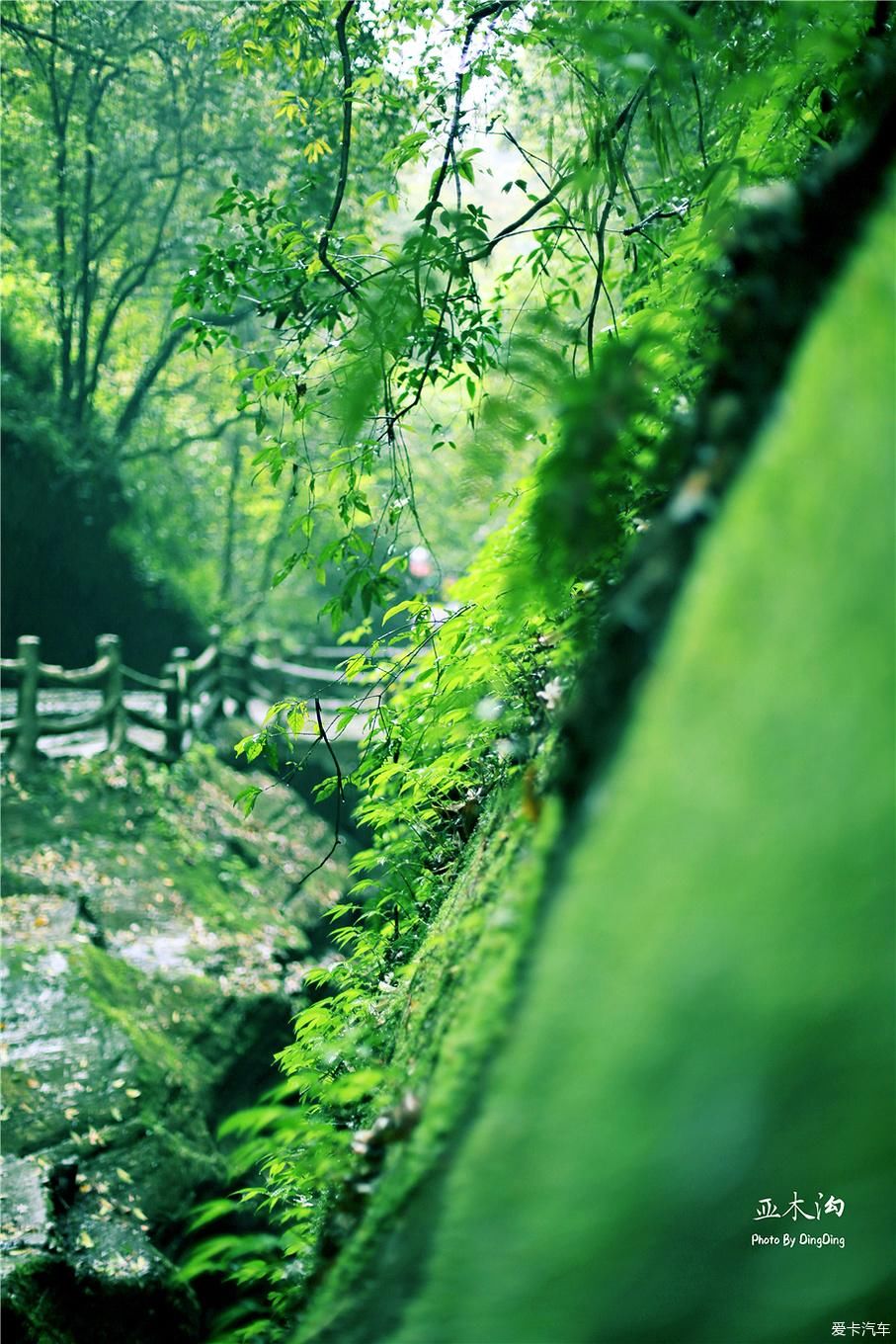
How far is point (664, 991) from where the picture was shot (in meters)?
0.78

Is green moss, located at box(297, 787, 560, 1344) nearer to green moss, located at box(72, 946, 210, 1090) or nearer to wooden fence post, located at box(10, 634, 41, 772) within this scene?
green moss, located at box(72, 946, 210, 1090)

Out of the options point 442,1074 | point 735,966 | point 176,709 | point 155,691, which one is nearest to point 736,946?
point 735,966

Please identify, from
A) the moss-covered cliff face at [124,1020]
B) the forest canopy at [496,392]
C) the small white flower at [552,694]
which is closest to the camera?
the forest canopy at [496,392]

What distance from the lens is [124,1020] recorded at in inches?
228

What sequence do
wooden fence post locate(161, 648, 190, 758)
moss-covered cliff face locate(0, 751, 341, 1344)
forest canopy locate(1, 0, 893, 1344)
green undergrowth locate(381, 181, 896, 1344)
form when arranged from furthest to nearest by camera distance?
wooden fence post locate(161, 648, 190, 758)
moss-covered cliff face locate(0, 751, 341, 1344)
forest canopy locate(1, 0, 893, 1344)
green undergrowth locate(381, 181, 896, 1344)

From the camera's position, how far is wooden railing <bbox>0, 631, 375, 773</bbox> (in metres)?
7.82

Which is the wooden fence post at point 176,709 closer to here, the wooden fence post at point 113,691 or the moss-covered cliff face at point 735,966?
the wooden fence post at point 113,691

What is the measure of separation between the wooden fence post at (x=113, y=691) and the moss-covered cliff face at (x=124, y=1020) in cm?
28

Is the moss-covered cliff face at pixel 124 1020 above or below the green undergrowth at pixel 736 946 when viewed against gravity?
below

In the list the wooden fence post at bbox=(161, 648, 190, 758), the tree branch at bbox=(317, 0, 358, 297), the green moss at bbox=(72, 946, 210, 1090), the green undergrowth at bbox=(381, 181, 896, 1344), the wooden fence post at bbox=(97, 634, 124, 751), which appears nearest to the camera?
the green undergrowth at bbox=(381, 181, 896, 1344)

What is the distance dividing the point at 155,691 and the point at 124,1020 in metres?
5.80

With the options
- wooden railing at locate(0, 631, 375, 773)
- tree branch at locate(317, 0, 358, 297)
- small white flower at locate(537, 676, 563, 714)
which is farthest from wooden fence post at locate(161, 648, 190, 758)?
small white flower at locate(537, 676, 563, 714)

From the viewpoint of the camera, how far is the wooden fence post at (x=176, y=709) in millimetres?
10156

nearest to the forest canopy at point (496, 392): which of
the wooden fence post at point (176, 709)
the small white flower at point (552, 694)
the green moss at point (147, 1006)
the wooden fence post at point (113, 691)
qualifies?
the small white flower at point (552, 694)
